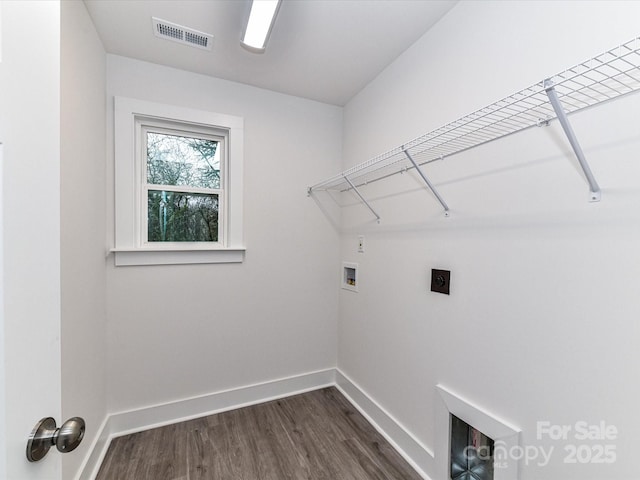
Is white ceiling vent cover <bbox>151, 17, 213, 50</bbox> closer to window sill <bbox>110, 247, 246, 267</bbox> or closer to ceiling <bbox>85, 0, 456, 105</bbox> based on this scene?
ceiling <bbox>85, 0, 456, 105</bbox>

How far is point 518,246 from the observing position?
114cm

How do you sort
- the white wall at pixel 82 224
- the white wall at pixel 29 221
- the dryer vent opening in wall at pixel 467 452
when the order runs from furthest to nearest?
the dryer vent opening in wall at pixel 467 452 → the white wall at pixel 82 224 → the white wall at pixel 29 221

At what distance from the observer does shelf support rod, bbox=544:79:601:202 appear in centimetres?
75

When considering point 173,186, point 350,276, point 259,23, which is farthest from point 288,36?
point 350,276

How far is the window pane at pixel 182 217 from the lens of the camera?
1.99 metres

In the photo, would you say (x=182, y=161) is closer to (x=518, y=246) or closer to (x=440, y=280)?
(x=440, y=280)

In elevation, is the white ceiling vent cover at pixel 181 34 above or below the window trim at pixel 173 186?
above

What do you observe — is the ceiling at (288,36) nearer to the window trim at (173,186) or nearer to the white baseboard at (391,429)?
the window trim at (173,186)

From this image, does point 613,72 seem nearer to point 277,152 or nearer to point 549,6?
point 549,6

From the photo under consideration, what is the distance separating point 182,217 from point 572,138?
84.1 inches

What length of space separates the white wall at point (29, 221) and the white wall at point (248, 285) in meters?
1.47

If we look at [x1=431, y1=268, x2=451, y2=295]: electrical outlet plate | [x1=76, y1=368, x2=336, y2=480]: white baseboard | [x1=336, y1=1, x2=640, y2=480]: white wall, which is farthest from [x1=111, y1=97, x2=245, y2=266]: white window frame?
[x1=431, y1=268, x2=451, y2=295]: electrical outlet plate

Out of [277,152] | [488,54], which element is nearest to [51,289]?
[488,54]

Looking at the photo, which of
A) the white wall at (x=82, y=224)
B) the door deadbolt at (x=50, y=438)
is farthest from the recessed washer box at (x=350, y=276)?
the door deadbolt at (x=50, y=438)
